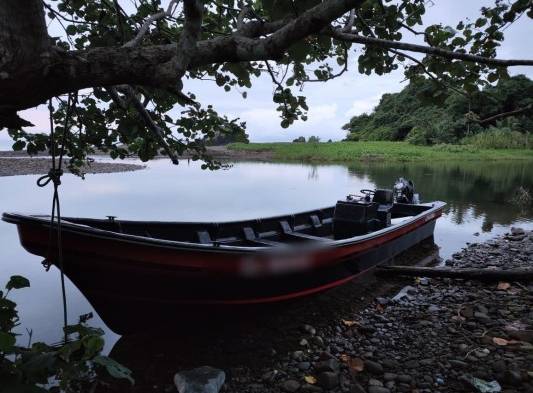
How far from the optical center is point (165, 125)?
16.1 ft

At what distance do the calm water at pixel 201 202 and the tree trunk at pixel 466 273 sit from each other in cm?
370

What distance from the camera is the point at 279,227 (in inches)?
353

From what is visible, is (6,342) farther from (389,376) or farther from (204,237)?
(204,237)

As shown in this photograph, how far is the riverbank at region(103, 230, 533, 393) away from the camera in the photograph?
467cm

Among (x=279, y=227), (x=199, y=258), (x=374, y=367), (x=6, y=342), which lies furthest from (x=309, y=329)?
(x=6, y=342)

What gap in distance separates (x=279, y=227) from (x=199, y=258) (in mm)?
3920

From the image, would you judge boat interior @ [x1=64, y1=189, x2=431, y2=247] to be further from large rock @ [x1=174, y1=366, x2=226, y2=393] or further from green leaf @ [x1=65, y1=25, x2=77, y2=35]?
green leaf @ [x1=65, y1=25, x2=77, y2=35]

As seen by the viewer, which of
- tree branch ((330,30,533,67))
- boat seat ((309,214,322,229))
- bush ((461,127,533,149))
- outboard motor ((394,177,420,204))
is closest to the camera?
tree branch ((330,30,533,67))

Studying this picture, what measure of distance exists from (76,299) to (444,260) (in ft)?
30.5

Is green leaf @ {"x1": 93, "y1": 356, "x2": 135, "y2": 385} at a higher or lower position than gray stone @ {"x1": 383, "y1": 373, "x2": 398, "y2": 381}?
higher

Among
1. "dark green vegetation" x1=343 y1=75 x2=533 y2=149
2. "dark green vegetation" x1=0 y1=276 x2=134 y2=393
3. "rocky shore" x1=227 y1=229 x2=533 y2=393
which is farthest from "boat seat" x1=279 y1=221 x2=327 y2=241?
"dark green vegetation" x1=343 y1=75 x2=533 y2=149

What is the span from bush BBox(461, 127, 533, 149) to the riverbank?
57.6m

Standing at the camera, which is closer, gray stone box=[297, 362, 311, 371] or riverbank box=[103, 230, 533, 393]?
riverbank box=[103, 230, 533, 393]

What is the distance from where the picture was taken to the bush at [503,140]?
185 feet
